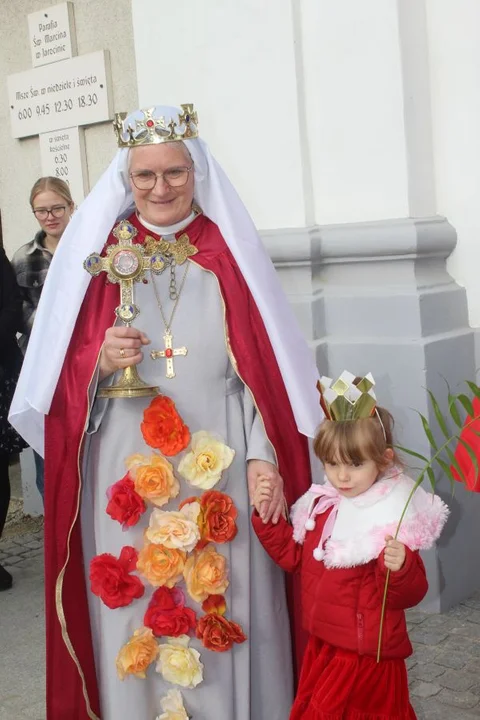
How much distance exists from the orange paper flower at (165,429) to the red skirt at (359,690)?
2.47 feet

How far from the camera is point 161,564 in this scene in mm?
3125

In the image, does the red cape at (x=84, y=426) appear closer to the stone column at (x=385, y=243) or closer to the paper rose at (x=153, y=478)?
the paper rose at (x=153, y=478)

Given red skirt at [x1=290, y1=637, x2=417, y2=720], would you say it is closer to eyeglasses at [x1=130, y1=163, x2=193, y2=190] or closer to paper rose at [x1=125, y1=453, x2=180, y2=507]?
paper rose at [x1=125, y1=453, x2=180, y2=507]

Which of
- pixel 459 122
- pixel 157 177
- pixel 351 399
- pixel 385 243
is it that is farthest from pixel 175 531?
pixel 459 122

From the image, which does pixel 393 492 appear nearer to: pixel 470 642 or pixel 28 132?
pixel 470 642

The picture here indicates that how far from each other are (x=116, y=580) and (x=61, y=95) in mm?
4536

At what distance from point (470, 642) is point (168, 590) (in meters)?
1.58

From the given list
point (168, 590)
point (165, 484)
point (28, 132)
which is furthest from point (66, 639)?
point (28, 132)

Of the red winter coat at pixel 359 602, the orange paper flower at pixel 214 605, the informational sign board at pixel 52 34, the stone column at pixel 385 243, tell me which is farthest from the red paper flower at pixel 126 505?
the informational sign board at pixel 52 34

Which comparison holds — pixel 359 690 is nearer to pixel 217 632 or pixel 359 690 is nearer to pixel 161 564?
pixel 217 632

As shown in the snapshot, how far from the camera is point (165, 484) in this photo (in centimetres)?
311

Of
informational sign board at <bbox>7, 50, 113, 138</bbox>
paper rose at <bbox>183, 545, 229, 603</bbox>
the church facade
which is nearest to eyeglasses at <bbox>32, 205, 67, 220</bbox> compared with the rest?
the church facade

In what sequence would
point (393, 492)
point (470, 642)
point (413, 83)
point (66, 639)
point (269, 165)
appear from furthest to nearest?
point (269, 165) → point (413, 83) → point (470, 642) → point (66, 639) → point (393, 492)

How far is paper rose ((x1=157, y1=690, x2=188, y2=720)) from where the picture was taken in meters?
3.21
